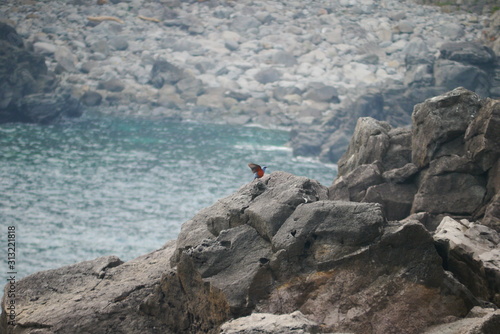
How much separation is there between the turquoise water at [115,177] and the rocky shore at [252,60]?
6.13 metres

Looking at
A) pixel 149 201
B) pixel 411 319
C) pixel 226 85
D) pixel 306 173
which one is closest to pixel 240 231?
pixel 411 319

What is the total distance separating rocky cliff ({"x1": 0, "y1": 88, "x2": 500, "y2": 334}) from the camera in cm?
1354

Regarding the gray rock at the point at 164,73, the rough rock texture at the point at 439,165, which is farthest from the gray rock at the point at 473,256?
the gray rock at the point at 164,73

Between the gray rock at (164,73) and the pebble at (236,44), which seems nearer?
the pebble at (236,44)

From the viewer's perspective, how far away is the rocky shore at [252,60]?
86500 millimetres

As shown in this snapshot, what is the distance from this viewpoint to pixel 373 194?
2119 centimetres

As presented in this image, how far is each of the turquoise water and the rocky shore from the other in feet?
20.1

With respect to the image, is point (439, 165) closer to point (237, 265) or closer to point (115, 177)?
point (237, 265)

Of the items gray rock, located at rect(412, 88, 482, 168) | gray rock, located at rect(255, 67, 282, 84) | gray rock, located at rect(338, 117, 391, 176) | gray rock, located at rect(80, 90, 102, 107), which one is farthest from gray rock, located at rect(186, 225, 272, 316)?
gray rock, located at rect(255, 67, 282, 84)

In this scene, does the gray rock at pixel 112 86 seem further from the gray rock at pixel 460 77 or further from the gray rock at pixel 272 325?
the gray rock at pixel 272 325

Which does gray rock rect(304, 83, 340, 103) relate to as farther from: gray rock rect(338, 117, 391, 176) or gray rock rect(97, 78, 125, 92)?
gray rock rect(338, 117, 391, 176)

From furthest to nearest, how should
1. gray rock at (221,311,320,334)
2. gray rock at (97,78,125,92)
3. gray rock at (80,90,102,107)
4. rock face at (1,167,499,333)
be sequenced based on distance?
1. gray rock at (97,78,125,92)
2. gray rock at (80,90,102,107)
3. rock face at (1,167,499,333)
4. gray rock at (221,311,320,334)

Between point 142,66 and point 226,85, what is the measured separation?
18086mm

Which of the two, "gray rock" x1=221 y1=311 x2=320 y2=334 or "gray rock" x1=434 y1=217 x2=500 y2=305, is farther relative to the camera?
"gray rock" x1=434 y1=217 x2=500 y2=305
